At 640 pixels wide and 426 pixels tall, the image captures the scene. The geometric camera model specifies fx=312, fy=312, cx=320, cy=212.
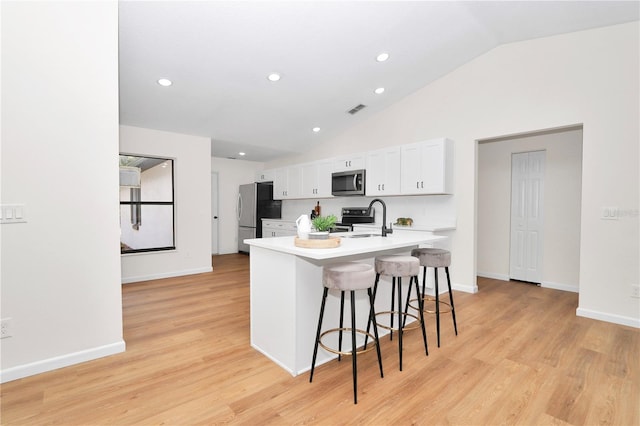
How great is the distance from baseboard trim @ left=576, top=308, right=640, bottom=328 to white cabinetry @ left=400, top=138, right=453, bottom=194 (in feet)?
6.58

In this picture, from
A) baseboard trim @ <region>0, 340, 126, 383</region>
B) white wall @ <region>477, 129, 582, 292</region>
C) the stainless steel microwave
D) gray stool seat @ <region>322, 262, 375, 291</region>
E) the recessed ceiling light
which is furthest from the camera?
the stainless steel microwave

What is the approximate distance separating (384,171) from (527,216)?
7.53ft

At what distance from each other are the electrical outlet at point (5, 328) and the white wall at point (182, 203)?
2750 mm

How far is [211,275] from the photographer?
5293 mm

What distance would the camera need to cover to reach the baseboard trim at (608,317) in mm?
3137

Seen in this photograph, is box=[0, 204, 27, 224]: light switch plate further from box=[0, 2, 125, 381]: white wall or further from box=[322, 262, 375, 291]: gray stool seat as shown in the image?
box=[322, 262, 375, 291]: gray stool seat

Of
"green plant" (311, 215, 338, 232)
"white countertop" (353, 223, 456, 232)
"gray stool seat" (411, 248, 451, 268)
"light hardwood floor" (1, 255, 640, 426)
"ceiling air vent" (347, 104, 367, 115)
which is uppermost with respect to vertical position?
"ceiling air vent" (347, 104, 367, 115)

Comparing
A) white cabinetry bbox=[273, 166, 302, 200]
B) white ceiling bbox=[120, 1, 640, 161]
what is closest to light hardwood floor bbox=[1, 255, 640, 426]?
white ceiling bbox=[120, 1, 640, 161]

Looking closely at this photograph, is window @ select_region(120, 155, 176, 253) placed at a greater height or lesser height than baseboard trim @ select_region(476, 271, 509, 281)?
greater

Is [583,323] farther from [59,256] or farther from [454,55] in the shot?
[59,256]

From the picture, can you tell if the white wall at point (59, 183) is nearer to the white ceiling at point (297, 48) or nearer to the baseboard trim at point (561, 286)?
the white ceiling at point (297, 48)

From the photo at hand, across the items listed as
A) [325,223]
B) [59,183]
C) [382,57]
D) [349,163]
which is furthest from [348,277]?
[349,163]

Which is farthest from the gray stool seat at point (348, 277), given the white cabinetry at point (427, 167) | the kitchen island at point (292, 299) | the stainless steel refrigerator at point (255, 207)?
the stainless steel refrigerator at point (255, 207)

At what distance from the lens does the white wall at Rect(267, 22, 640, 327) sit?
317cm
